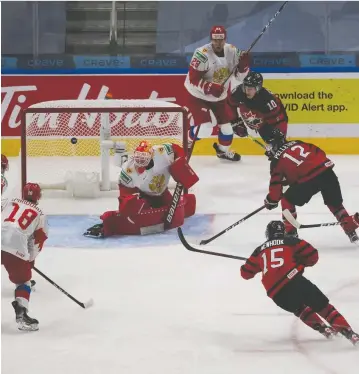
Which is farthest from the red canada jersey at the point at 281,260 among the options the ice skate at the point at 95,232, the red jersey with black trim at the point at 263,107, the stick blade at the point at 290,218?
the red jersey with black trim at the point at 263,107

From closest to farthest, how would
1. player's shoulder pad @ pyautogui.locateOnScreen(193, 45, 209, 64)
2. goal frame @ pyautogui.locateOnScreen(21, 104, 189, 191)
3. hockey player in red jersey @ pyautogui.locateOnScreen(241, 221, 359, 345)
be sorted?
hockey player in red jersey @ pyautogui.locateOnScreen(241, 221, 359, 345) → goal frame @ pyautogui.locateOnScreen(21, 104, 189, 191) → player's shoulder pad @ pyautogui.locateOnScreen(193, 45, 209, 64)

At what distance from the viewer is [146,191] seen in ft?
19.5

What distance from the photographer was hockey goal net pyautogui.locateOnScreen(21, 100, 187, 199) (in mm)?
6594

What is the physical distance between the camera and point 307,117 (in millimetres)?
7891

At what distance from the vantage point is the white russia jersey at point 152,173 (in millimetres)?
5887

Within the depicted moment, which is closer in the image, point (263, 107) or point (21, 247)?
point (21, 247)

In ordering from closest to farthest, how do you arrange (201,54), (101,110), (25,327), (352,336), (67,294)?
(352,336) < (25,327) < (67,294) < (101,110) < (201,54)

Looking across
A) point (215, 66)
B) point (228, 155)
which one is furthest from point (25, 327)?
point (228, 155)

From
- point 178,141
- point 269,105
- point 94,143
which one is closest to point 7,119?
point 94,143

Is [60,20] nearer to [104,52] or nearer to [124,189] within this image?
[104,52]

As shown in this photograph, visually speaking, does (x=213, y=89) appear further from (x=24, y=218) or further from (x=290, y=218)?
(x=24, y=218)

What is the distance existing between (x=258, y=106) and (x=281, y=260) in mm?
2721

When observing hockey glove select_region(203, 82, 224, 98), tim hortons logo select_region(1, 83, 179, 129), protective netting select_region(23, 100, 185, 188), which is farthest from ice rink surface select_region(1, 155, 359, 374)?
hockey glove select_region(203, 82, 224, 98)

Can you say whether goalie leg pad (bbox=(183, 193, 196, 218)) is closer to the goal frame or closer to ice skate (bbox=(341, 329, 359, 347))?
the goal frame
